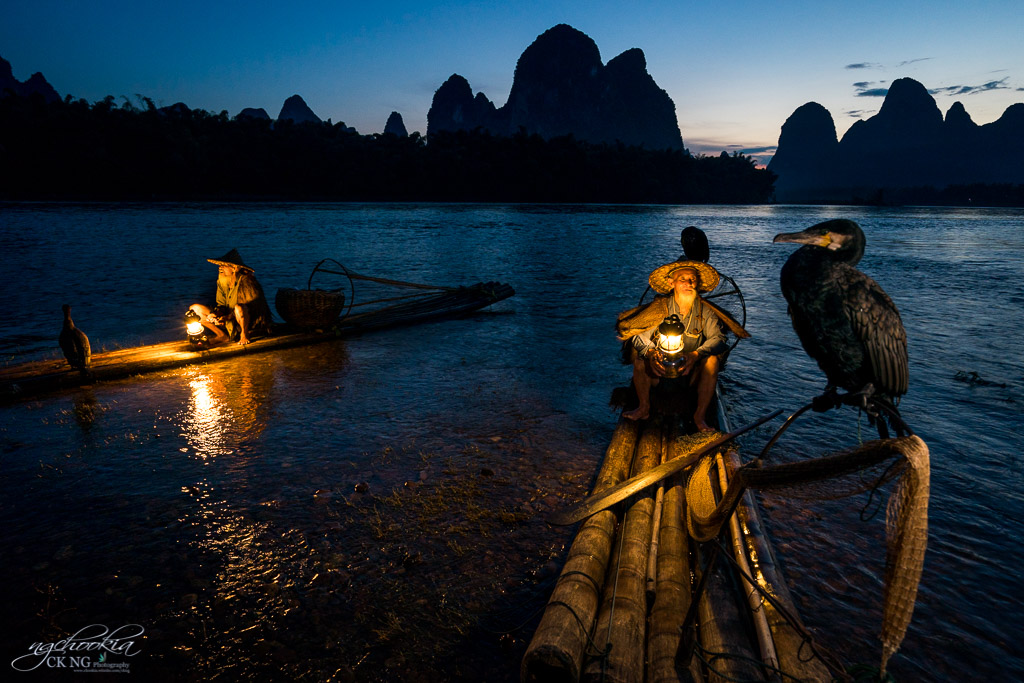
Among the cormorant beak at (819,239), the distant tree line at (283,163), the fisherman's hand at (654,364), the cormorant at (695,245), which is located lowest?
the fisherman's hand at (654,364)

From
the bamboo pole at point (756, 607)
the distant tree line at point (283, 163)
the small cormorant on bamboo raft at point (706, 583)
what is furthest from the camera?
the distant tree line at point (283, 163)

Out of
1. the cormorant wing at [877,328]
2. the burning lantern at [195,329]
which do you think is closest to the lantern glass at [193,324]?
the burning lantern at [195,329]

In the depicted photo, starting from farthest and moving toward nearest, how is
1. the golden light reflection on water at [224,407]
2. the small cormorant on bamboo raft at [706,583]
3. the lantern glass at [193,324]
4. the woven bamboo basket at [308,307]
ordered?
the woven bamboo basket at [308,307] → the lantern glass at [193,324] → the golden light reflection on water at [224,407] → the small cormorant on bamboo raft at [706,583]

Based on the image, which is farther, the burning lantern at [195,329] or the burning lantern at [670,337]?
the burning lantern at [195,329]

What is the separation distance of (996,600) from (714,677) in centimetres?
310

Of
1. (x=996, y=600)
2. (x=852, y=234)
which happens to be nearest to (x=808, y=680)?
(x=852, y=234)

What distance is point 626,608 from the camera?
120 inches

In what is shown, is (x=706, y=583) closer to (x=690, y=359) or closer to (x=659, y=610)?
(x=659, y=610)

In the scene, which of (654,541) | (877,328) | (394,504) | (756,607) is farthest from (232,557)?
(877,328)

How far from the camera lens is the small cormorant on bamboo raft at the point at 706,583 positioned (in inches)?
87.3

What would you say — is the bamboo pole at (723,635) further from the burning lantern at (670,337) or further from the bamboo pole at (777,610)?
the burning lantern at (670,337)

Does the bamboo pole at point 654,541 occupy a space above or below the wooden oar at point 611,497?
below

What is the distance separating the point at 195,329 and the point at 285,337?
166 centimetres

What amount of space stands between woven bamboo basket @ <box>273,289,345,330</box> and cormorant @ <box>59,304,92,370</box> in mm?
3664
